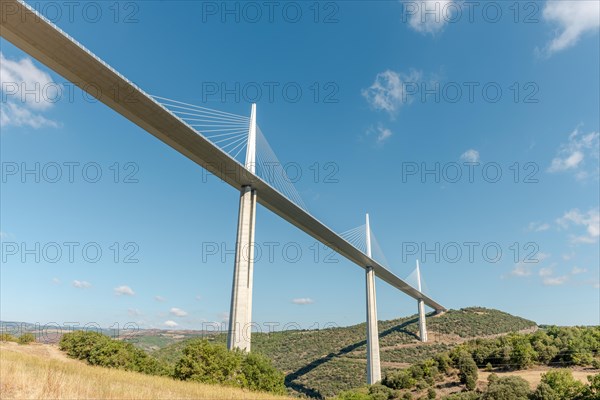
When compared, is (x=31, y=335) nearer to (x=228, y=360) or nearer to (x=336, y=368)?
(x=228, y=360)

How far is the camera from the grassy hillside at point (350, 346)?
61.4 metres

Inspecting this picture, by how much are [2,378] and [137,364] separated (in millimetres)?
33694

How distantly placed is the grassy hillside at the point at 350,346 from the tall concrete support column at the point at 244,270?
25.9 metres

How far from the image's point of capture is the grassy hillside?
61.4 metres

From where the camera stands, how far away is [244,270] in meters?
34.7

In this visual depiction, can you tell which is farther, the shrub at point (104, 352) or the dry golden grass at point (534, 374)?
the shrub at point (104, 352)

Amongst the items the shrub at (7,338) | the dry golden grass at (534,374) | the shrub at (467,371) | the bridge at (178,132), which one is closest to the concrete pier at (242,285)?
the bridge at (178,132)

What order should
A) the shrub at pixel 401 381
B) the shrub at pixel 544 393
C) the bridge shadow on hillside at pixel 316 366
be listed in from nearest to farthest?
the shrub at pixel 544 393 < the shrub at pixel 401 381 < the bridge shadow on hillside at pixel 316 366

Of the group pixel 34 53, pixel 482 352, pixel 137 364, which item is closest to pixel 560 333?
pixel 482 352

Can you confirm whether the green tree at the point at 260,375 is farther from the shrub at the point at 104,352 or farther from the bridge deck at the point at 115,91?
the bridge deck at the point at 115,91

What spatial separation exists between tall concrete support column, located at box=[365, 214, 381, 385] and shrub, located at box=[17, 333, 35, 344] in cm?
4429

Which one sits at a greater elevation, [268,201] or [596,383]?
[268,201]

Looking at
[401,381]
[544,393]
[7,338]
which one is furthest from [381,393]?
[7,338]

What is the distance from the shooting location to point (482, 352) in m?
37.8
